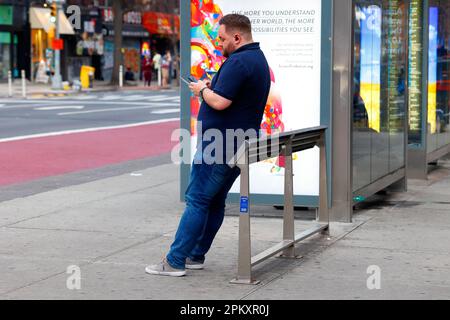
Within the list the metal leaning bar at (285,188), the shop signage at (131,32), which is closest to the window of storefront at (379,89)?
the metal leaning bar at (285,188)

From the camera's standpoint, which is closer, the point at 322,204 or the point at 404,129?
the point at 322,204

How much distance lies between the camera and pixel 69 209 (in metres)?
10.1

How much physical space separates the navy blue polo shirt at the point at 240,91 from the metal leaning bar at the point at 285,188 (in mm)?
223

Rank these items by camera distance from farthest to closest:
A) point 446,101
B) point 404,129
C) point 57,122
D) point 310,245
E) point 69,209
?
point 57,122
point 446,101
point 404,129
point 69,209
point 310,245

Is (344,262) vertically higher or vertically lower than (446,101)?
lower

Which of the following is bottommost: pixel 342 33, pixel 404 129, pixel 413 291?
pixel 413 291

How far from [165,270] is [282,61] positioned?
3.30 metres

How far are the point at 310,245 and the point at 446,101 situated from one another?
26.5ft

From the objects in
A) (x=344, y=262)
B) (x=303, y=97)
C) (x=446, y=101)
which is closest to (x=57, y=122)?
(x=446, y=101)

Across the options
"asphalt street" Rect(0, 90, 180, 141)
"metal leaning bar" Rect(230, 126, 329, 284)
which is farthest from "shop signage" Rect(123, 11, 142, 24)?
"metal leaning bar" Rect(230, 126, 329, 284)

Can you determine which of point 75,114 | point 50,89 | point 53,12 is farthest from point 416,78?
point 50,89

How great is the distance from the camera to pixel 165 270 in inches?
271
